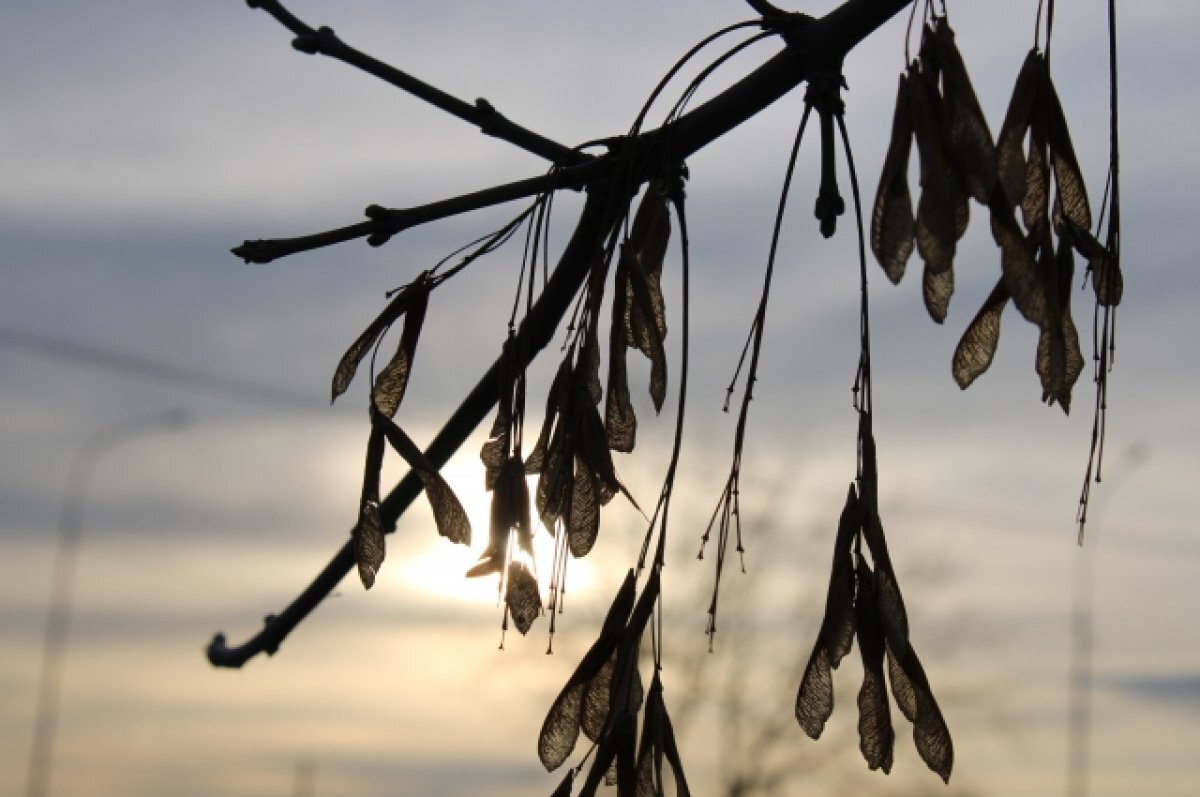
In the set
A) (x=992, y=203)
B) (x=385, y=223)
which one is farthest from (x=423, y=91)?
(x=992, y=203)

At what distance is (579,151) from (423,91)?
0.79 ft

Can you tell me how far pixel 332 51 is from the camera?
84.9 inches

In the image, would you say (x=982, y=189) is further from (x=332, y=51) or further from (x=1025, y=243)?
(x=332, y=51)

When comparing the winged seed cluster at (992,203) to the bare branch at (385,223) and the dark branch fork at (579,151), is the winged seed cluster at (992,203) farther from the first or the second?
the bare branch at (385,223)

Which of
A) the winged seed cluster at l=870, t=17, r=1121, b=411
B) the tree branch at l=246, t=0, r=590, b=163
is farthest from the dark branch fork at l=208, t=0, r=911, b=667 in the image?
the winged seed cluster at l=870, t=17, r=1121, b=411

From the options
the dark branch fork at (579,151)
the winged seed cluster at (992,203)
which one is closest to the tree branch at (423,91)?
the dark branch fork at (579,151)

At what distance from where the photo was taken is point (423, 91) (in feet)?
7.14

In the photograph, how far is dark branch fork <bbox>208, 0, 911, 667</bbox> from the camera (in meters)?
2.19

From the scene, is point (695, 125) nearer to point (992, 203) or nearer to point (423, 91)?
point (423, 91)

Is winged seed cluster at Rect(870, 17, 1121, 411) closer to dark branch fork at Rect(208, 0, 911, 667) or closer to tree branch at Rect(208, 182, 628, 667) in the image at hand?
dark branch fork at Rect(208, 0, 911, 667)

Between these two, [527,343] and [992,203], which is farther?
[527,343]

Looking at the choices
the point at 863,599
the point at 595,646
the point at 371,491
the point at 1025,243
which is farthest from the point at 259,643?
the point at 1025,243

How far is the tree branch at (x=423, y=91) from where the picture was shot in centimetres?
214

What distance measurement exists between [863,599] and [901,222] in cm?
54
